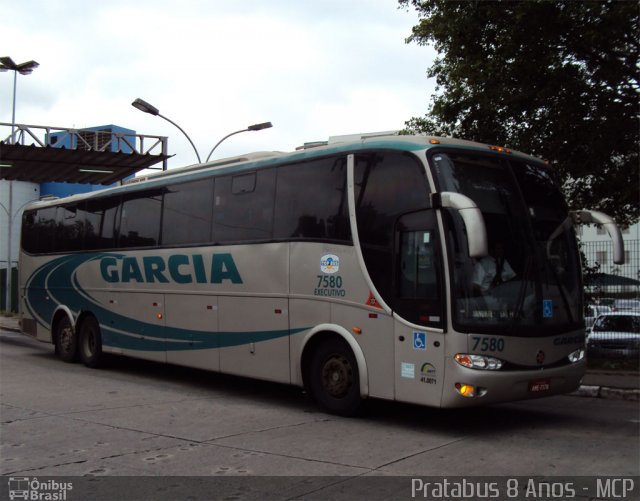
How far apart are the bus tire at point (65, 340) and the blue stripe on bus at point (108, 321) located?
0.34 meters

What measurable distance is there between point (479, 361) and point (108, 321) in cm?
848

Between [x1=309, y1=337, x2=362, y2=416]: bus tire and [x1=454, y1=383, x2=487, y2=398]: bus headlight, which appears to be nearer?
[x1=454, y1=383, x2=487, y2=398]: bus headlight

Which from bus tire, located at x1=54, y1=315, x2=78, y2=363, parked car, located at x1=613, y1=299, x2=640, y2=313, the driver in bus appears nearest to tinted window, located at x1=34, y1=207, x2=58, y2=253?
bus tire, located at x1=54, y1=315, x2=78, y2=363

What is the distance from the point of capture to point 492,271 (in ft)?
26.0

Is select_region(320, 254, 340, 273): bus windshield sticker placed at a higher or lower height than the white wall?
lower

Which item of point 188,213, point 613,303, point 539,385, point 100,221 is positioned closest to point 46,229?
point 100,221

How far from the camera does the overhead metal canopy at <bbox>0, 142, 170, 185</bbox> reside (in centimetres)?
2158

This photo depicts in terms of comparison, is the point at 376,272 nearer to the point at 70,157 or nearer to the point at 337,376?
the point at 337,376

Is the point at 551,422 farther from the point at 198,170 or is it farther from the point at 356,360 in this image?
the point at 198,170

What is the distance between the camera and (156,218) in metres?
12.6

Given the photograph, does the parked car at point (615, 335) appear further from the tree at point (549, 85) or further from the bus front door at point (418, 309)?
the bus front door at point (418, 309)

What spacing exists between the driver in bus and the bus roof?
1382 millimetres

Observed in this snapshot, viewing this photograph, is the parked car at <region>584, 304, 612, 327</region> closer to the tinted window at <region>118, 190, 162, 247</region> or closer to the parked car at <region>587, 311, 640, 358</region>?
the parked car at <region>587, 311, 640, 358</region>

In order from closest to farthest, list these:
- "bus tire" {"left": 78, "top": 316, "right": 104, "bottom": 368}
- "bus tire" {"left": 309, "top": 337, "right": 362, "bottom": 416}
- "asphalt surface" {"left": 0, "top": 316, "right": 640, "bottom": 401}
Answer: "bus tire" {"left": 309, "top": 337, "right": 362, "bottom": 416}
"asphalt surface" {"left": 0, "top": 316, "right": 640, "bottom": 401}
"bus tire" {"left": 78, "top": 316, "right": 104, "bottom": 368}
